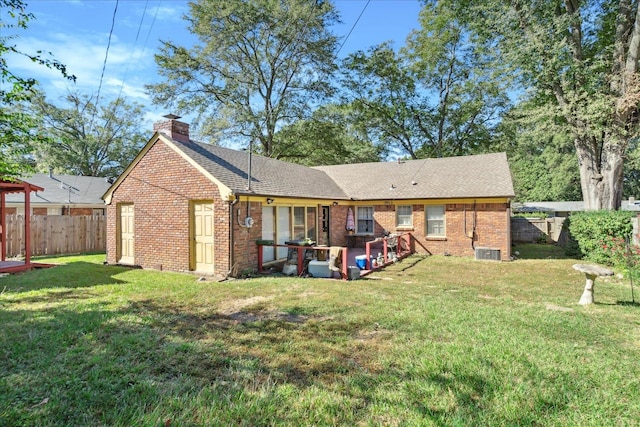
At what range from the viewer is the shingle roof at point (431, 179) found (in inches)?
574

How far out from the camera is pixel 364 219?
17078 mm

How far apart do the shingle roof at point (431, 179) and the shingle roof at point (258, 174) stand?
6.00 feet

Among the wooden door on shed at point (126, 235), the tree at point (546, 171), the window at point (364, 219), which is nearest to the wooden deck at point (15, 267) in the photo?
the wooden door on shed at point (126, 235)

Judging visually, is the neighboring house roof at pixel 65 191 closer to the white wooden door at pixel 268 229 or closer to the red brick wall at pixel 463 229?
the white wooden door at pixel 268 229

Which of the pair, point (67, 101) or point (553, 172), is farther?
point (553, 172)

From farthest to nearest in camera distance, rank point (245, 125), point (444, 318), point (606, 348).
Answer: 1. point (245, 125)
2. point (444, 318)
3. point (606, 348)

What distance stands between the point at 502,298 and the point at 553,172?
40.7 metres

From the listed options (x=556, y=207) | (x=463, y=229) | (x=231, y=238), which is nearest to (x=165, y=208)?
(x=231, y=238)

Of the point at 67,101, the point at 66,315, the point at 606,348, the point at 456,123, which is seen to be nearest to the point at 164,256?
the point at 66,315

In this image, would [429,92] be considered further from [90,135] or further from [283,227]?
[90,135]

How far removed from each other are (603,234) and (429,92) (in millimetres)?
19884

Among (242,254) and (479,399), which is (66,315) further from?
(479,399)

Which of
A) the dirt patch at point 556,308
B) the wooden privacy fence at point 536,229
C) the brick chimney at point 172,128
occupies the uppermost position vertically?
the brick chimney at point 172,128

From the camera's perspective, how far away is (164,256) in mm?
10930
